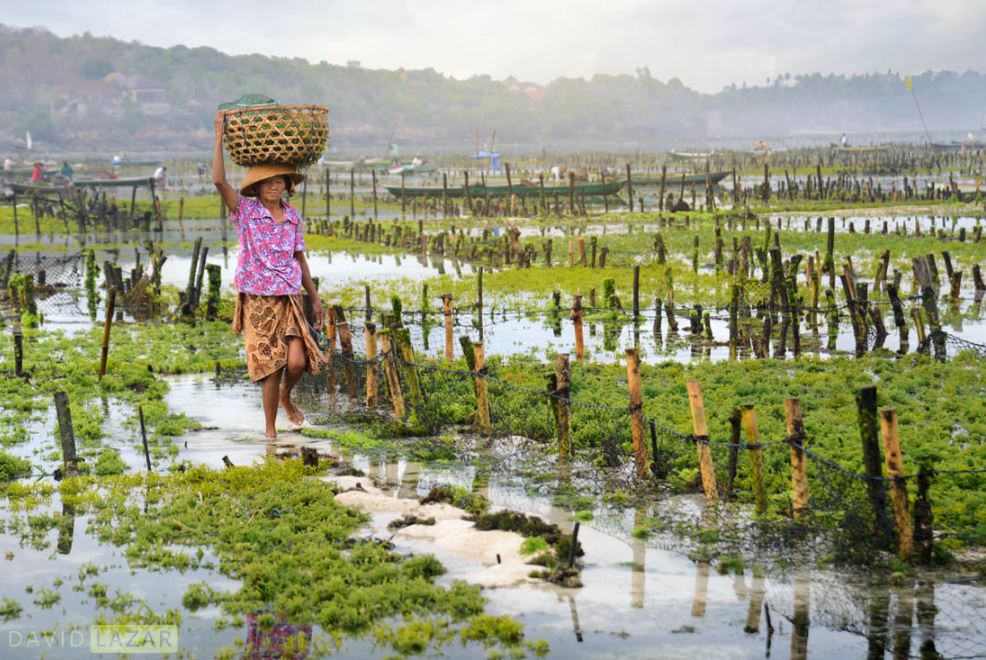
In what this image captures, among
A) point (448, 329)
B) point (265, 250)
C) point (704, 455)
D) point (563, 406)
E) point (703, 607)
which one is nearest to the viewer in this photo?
point (703, 607)

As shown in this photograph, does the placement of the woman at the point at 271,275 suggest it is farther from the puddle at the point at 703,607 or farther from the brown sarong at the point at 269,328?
the puddle at the point at 703,607

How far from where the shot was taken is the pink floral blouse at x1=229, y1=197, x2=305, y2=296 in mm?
9055

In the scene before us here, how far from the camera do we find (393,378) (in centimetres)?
1098

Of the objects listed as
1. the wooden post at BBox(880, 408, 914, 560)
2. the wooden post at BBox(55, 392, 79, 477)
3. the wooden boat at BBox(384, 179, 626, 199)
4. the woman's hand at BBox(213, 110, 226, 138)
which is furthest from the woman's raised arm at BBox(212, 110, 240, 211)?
the wooden boat at BBox(384, 179, 626, 199)

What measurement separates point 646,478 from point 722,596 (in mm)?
2379

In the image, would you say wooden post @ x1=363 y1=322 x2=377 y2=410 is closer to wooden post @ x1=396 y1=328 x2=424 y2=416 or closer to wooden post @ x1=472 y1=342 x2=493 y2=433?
wooden post @ x1=396 y1=328 x2=424 y2=416

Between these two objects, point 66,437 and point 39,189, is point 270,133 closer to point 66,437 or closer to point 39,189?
point 66,437

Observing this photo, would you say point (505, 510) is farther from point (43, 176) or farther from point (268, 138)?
point (43, 176)

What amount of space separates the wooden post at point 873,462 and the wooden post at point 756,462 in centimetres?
73

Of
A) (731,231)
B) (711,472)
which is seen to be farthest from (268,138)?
(731,231)

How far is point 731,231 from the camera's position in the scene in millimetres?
34312

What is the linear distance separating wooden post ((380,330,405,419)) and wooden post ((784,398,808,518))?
167 inches

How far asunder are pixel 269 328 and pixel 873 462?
4.65m

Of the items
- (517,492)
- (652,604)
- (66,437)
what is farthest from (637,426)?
(66,437)
